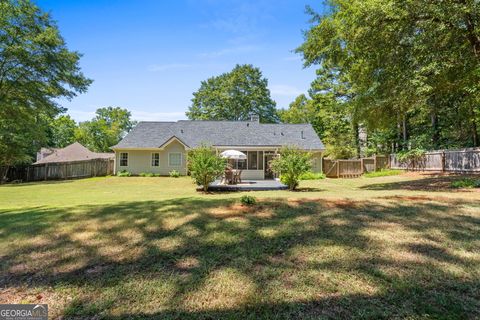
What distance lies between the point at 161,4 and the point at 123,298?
9.82m

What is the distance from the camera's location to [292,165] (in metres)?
12.9

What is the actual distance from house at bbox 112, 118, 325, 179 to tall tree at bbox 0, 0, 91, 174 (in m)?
7.68

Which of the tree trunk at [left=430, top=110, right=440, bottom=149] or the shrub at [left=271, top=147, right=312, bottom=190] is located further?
the tree trunk at [left=430, top=110, right=440, bottom=149]

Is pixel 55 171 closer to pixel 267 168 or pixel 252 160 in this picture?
pixel 252 160

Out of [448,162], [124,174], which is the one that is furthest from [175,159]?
[448,162]

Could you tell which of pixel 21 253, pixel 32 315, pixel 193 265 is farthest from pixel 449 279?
pixel 21 253

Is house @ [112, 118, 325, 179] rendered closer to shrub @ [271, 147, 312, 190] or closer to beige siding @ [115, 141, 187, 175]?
beige siding @ [115, 141, 187, 175]

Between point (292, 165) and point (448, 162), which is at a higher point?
point (448, 162)

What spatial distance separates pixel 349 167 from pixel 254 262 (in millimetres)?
21620

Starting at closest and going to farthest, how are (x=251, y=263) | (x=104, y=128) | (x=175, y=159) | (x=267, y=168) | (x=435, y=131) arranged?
(x=251, y=263)
(x=267, y=168)
(x=435, y=131)
(x=175, y=159)
(x=104, y=128)

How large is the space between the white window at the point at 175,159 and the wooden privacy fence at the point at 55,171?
24.7ft

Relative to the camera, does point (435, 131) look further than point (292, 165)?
Yes

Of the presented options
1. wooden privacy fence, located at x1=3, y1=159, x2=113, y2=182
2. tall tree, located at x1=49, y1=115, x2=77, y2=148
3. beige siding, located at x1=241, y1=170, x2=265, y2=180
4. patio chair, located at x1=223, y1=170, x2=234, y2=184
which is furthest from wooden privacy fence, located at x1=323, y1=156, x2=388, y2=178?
tall tree, located at x1=49, y1=115, x2=77, y2=148

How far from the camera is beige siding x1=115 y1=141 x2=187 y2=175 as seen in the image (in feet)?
80.9
